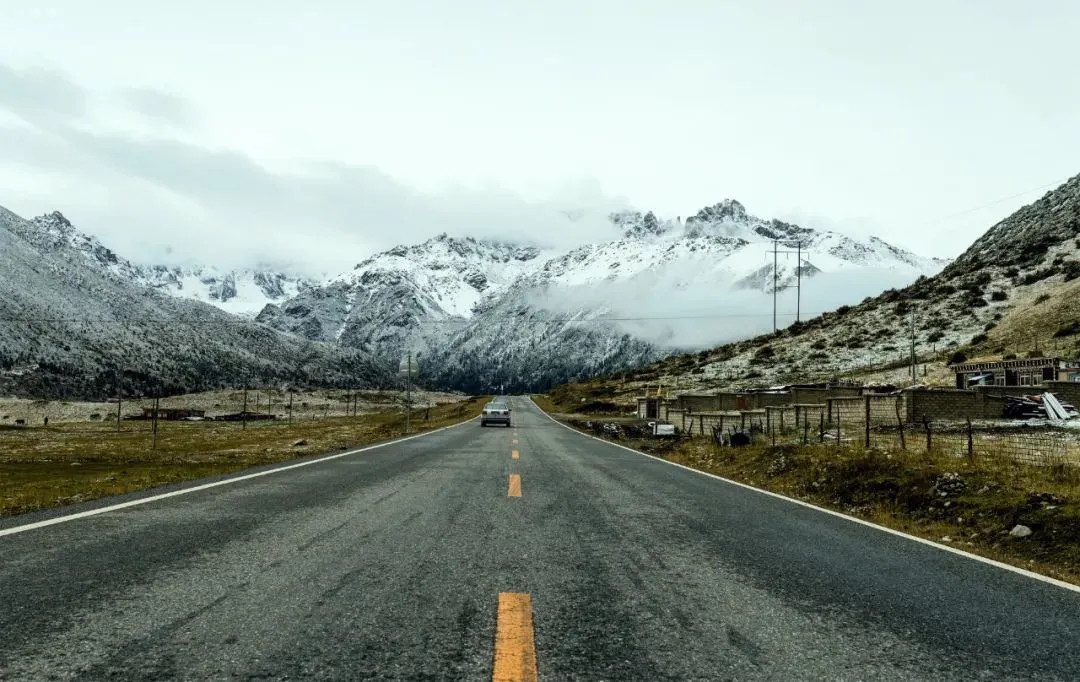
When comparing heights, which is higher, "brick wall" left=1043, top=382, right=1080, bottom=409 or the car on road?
"brick wall" left=1043, top=382, right=1080, bottom=409

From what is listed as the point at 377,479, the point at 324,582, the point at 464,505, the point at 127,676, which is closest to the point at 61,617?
the point at 127,676

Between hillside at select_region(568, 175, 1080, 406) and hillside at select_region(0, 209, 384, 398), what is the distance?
112 m

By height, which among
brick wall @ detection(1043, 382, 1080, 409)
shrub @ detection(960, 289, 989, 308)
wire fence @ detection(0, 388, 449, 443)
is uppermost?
shrub @ detection(960, 289, 989, 308)

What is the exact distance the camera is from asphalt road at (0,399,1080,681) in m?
3.58

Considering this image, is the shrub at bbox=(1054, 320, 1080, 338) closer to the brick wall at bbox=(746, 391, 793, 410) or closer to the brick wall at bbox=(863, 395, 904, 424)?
the brick wall at bbox=(746, 391, 793, 410)

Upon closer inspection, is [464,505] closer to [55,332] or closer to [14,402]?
[14,402]

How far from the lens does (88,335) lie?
15462 centimetres

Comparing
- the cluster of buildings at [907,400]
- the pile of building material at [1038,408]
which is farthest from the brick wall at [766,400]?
the pile of building material at [1038,408]

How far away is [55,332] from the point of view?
14812cm

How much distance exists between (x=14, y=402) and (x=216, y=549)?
426 feet

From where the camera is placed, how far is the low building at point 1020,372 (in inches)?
1325

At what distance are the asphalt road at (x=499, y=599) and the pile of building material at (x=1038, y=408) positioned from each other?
80.7 ft

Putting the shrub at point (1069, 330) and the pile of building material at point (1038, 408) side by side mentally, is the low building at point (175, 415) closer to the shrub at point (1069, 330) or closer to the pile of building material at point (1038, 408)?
the pile of building material at point (1038, 408)

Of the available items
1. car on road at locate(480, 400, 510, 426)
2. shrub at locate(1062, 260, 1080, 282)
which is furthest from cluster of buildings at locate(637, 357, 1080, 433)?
shrub at locate(1062, 260, 1080, 282)
